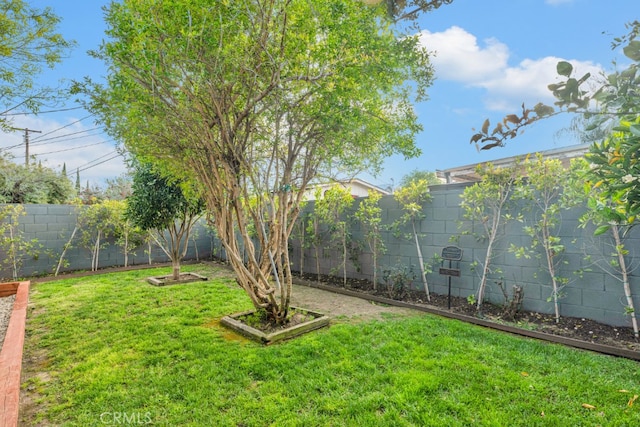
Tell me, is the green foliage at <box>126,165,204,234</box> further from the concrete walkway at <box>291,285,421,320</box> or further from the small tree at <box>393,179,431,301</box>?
the small tree at <box>393,179,431,301</box>

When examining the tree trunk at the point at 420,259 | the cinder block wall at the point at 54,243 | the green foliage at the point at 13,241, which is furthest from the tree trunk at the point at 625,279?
the green foliage at the point at 13,241

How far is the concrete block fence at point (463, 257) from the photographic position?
320cm

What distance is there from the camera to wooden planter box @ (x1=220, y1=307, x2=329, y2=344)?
9.77 ft

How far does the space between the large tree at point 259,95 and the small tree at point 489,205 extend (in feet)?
3.41

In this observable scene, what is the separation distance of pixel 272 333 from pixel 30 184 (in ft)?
35.1

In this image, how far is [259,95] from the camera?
108 inches

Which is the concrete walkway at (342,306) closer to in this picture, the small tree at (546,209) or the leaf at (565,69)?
the small tree at (546,209)

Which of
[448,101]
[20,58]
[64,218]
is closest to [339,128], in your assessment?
[448,101]

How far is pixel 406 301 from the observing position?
4.40 m

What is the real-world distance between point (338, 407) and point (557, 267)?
9.73ft

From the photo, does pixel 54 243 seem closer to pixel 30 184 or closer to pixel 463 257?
pixel 30 184

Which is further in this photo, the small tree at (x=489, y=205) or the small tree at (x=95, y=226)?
the small tree at (x=95, y=226)

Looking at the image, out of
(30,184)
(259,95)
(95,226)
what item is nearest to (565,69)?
(259,95)

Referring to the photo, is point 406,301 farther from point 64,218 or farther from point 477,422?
point 64,218
